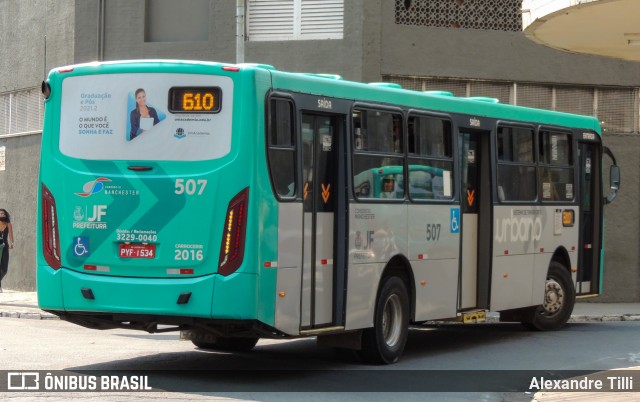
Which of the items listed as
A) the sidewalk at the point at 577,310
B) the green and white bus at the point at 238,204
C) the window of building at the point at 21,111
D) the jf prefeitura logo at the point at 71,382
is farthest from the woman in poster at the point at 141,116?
the window of building at the point at 21,111

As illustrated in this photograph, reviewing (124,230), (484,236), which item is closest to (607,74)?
(484,236)

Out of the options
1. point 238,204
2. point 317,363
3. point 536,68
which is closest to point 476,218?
point 317,363

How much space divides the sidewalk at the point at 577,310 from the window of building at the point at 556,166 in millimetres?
2850

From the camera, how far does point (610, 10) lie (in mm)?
14547

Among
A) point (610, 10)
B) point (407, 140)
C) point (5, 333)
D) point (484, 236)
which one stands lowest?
point (5, 333)

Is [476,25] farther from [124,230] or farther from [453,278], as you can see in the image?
[124,230]

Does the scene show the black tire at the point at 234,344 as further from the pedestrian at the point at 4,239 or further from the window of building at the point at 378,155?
the pedestrian at the point at 4,239

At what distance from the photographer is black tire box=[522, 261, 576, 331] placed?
1809 centimetres

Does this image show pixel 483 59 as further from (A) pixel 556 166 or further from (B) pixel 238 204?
(B) pixel 238 204

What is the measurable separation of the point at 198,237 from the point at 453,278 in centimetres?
469

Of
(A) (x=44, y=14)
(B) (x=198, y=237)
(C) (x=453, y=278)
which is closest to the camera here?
(B) (x=198, y=237)

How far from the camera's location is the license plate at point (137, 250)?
11.8m

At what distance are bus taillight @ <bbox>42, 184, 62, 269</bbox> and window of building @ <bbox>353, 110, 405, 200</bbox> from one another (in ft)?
10.3

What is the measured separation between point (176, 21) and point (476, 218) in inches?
397
